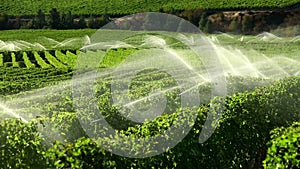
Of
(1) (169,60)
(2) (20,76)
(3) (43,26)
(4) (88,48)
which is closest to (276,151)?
(2) (20,76)

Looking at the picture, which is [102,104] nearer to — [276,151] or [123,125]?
[123,125]

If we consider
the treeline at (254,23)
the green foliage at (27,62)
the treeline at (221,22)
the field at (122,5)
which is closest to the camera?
the green foliage at (27,62)

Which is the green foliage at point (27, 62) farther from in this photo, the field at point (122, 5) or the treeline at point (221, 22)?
the field at point (122, 5)

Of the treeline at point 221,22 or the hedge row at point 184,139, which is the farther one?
the treeline at point 221,22

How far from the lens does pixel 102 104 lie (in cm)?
1145

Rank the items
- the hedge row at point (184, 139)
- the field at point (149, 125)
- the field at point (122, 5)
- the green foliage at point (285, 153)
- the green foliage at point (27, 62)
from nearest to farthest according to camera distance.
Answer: the hedge row at point (184, 139)
the green foliage at point (285, 153)
the field at point (149, 125)
the green foliage at point (27, 62)
the field at point (122, 5)

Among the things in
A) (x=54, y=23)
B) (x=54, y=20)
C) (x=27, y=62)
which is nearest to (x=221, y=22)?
(x=54, y=23)

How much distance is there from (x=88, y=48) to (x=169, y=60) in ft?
44.2

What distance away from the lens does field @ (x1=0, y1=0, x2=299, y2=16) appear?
2675 inches

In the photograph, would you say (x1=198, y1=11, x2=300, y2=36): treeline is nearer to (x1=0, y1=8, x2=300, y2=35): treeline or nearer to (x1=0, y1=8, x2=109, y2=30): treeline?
(x1=0, y1=8, x2=300, y2=35): treeline

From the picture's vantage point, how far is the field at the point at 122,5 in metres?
67.9

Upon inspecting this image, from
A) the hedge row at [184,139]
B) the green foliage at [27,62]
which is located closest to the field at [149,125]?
the hedge row at [184,139]

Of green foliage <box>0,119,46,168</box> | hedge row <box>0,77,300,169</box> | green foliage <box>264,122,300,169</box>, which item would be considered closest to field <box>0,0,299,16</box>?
hedge row <box>0,77,300,169</box>

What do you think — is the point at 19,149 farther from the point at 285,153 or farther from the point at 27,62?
the point at 27,62
